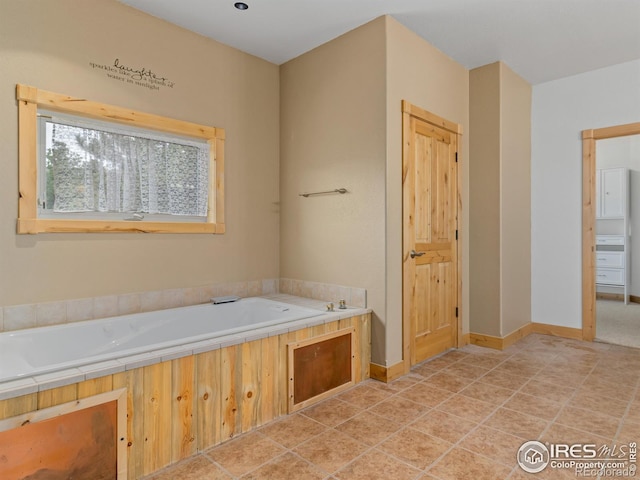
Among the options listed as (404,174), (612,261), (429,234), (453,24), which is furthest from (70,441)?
(612,261)

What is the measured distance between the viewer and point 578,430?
2.14 m

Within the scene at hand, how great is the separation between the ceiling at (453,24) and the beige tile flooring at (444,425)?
267cm

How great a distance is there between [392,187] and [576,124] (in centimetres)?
245

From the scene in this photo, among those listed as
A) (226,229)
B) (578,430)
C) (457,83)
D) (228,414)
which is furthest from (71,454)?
(457,83)

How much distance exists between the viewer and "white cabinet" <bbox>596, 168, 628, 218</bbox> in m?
5.93

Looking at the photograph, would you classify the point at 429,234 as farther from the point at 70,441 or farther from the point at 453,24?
the point at 70,441

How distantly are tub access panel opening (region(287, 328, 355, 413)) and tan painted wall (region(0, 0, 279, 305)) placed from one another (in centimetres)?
113

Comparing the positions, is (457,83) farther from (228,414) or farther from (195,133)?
(228,414)

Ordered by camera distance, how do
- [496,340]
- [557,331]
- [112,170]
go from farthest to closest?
[557,331], [496,340], [112,170]

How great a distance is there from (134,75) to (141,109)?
0.23m

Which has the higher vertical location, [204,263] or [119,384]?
[204,263]

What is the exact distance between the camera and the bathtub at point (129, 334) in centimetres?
188

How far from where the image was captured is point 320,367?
256 cm

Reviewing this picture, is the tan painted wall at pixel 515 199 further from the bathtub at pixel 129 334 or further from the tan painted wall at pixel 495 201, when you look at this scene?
the bathtub at pixel 129 334
